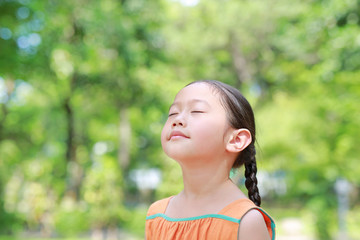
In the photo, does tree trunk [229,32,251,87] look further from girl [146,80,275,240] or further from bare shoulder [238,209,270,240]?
bare shoulder [238,209,270,240]

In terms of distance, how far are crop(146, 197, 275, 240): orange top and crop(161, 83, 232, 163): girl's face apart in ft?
0.57

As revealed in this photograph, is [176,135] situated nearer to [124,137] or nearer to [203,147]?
[203,147]

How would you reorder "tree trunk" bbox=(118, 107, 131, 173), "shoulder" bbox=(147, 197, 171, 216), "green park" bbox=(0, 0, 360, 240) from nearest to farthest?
"shoulder" bbox=(147, 197, 171, 216), "green park" bbox=(0, 0, 360, 240), "tree trunk" bbox=(118, 107, 131, 173)

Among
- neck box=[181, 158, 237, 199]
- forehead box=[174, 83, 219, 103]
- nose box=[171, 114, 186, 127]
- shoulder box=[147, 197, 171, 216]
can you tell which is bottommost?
shoulder box=[147, 197, 171, 216]

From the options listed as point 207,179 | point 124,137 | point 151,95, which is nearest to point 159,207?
point 207,179

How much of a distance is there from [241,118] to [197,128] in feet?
0.57

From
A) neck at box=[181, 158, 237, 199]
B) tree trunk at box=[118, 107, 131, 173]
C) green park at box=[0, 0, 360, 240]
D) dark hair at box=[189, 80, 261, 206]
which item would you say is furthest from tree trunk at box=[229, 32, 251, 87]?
neck at box=[181, 158, 237, 199]

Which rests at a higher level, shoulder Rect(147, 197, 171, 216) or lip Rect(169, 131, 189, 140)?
lip Rect(169, 131, 189, 140)

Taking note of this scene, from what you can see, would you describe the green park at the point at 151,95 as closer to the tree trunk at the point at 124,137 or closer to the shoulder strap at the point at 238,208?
the tree trunk at the point at 124,137

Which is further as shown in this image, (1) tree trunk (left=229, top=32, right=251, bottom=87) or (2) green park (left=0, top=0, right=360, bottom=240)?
(1) tree trunk (left=229, top=32, right=251, bottom=87)

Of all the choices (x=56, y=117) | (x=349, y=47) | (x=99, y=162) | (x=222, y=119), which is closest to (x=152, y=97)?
(x=99, y=162)

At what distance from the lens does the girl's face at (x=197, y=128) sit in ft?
4.18

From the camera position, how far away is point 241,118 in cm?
136

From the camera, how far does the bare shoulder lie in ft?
3.92
